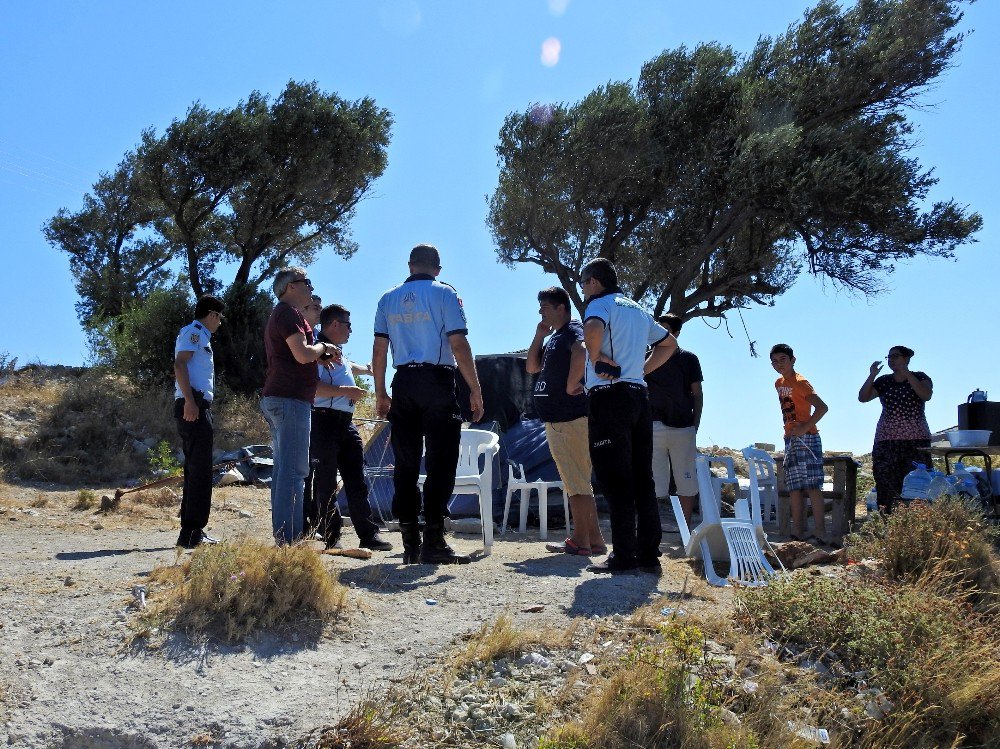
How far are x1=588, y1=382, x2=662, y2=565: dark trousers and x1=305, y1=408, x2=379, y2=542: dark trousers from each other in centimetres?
161

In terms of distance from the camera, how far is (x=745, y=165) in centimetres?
1430

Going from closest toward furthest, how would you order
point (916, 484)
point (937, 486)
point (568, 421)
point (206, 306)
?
point (568, 421)
point (206, 306)
point (937, 486)
point (916, 484)

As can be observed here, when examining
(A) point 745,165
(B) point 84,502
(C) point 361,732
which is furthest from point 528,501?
(A) point 745,165

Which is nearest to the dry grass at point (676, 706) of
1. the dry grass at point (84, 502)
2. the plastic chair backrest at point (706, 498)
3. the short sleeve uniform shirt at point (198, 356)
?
the plastic chair backrest at point (706, 498)

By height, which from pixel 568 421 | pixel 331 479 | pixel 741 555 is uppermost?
pixel 568 421

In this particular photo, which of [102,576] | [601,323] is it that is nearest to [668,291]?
[601,323]

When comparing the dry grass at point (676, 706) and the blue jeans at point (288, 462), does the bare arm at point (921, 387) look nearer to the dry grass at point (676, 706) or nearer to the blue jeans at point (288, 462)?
the dry grass at point (676, 706)

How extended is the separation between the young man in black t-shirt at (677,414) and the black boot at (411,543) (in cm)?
242

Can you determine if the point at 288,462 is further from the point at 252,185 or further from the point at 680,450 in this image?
the point at 252,185

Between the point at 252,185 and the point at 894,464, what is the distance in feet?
45.4

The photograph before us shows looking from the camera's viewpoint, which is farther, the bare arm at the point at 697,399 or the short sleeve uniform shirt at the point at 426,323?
the bare arm at the point at 697,399

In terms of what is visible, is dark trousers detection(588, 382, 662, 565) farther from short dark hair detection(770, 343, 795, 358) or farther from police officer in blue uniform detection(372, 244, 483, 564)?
short dark hair detection(770, 343, 795, 358)

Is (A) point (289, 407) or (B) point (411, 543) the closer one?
(A) point (289, 407)

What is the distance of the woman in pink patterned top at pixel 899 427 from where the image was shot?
708 cm
